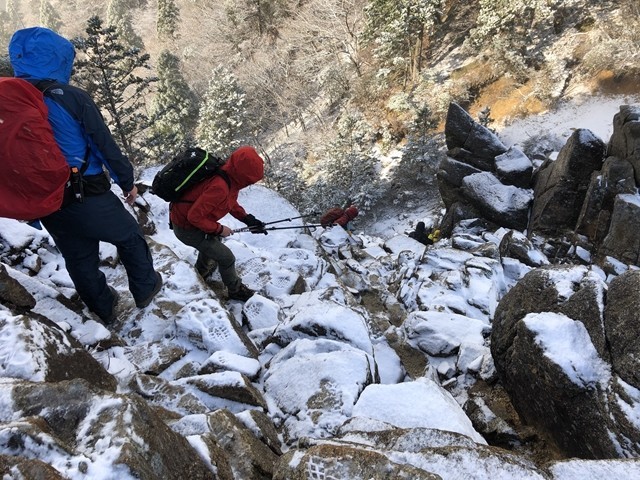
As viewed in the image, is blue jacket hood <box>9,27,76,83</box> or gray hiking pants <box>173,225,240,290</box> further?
gray hiking pants <box>173,225,240,290</box>

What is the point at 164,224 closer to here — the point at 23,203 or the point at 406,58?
the point at 23,203

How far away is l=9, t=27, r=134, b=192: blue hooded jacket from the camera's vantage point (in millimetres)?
2738

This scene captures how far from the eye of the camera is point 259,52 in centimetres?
3023

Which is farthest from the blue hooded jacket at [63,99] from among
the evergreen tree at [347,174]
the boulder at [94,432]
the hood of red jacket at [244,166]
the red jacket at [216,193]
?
the evergreen tree at [347,174]

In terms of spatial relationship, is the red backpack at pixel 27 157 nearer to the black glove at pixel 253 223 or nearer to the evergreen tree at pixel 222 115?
the black glove at pixel 253 223

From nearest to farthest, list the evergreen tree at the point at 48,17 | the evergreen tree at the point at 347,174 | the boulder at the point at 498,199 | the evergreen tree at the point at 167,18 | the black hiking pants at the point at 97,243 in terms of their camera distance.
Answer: the black hiking pants at the point at 97,243, the boulder at the point at 498,199, the evergreen tree at the point at 347,174, the evergreen tree at the point at 167,18, the evergreen tree at the point at 48,17

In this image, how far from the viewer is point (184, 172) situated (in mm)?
4062

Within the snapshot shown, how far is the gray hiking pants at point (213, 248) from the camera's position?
454 centimetres

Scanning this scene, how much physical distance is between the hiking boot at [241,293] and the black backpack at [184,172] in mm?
1567

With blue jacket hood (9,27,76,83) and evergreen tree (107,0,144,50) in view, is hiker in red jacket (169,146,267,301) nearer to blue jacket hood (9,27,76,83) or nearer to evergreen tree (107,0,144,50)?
blue jacket hood (9,27,76,83)

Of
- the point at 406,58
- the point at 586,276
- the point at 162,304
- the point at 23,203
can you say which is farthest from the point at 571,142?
the point at 406,58

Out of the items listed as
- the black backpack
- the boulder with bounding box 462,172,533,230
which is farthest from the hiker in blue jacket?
the boulder with bounding box 462,172,533,230

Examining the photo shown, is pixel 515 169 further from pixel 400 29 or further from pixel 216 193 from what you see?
pixel 400 29

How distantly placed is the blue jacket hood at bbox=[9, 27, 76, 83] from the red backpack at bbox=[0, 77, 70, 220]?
274mm
